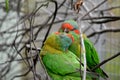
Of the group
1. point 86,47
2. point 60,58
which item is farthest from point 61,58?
point 86,47

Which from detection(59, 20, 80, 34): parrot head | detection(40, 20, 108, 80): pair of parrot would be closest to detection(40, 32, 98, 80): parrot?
detection(40, 20, 108, 80): pair of parrot

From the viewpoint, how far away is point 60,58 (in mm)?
650

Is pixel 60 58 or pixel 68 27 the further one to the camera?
pixel 68 27

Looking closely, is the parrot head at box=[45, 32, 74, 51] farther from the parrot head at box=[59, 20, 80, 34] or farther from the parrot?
the parrot head at box=[59, 20, 80, 34]

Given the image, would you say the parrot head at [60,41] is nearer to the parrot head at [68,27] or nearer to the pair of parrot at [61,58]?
the pair of parrot at [61,58]

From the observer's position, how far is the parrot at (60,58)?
61 centimetres

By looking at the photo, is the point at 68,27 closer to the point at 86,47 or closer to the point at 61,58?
the point at 86,47

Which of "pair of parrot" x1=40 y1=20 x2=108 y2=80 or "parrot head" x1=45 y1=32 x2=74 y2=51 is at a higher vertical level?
"parrot head" x1=45 y1=32 x2=74 y2=51

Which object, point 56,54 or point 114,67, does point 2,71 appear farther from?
point 114,67

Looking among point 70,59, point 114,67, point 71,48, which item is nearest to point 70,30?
point 71,48

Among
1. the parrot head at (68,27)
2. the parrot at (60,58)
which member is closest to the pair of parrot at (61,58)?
the parrot at (60,58)

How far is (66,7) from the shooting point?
1080 millimetres

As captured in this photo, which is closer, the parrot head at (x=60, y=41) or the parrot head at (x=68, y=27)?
the parrot head at (x=60, y=41)

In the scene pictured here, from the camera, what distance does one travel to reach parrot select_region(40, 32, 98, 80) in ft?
1.99
